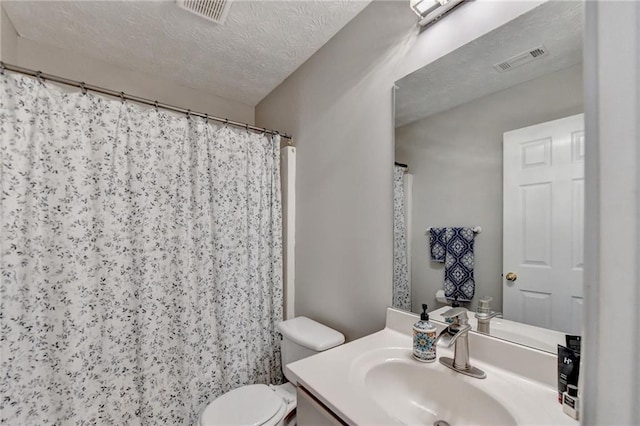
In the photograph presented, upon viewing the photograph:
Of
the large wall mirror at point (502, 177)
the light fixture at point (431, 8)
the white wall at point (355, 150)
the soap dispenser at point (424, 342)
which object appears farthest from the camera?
the white wall at point (355, 150)

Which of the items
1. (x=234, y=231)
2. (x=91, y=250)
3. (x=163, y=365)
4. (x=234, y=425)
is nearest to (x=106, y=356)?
(x=163, y=365)

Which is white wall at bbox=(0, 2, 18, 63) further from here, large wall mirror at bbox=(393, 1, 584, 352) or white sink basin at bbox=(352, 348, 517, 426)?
white sink basin at bbox=(352, 348, 517, 426)

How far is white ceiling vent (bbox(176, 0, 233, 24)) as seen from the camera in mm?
1349

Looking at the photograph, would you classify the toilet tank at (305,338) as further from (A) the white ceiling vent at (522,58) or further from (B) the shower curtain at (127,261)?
(A) the white ceiling vent at (522,58)

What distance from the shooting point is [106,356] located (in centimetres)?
132

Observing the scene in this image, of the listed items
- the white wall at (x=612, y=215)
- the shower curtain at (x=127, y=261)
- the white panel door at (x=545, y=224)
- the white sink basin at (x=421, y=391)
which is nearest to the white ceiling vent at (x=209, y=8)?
the shower curtain at (x=127, y=261)

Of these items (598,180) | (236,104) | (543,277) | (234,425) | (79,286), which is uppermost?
(236,104)

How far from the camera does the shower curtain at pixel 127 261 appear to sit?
3.85 ft

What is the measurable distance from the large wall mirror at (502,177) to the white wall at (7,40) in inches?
77.4

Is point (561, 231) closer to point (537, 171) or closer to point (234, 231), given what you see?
point (537, 171)

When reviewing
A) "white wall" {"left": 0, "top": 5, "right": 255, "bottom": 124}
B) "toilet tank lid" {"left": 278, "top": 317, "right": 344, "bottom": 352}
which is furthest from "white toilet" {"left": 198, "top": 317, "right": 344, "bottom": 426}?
"white wall" {"left": 0, "top": 5, "right": 255, "bottom": 124}

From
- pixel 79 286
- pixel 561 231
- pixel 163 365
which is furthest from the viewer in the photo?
pixel 163 365

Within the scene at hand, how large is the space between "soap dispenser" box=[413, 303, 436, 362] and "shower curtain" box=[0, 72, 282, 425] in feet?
3.58

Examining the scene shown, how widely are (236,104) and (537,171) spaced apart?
7.45ft
